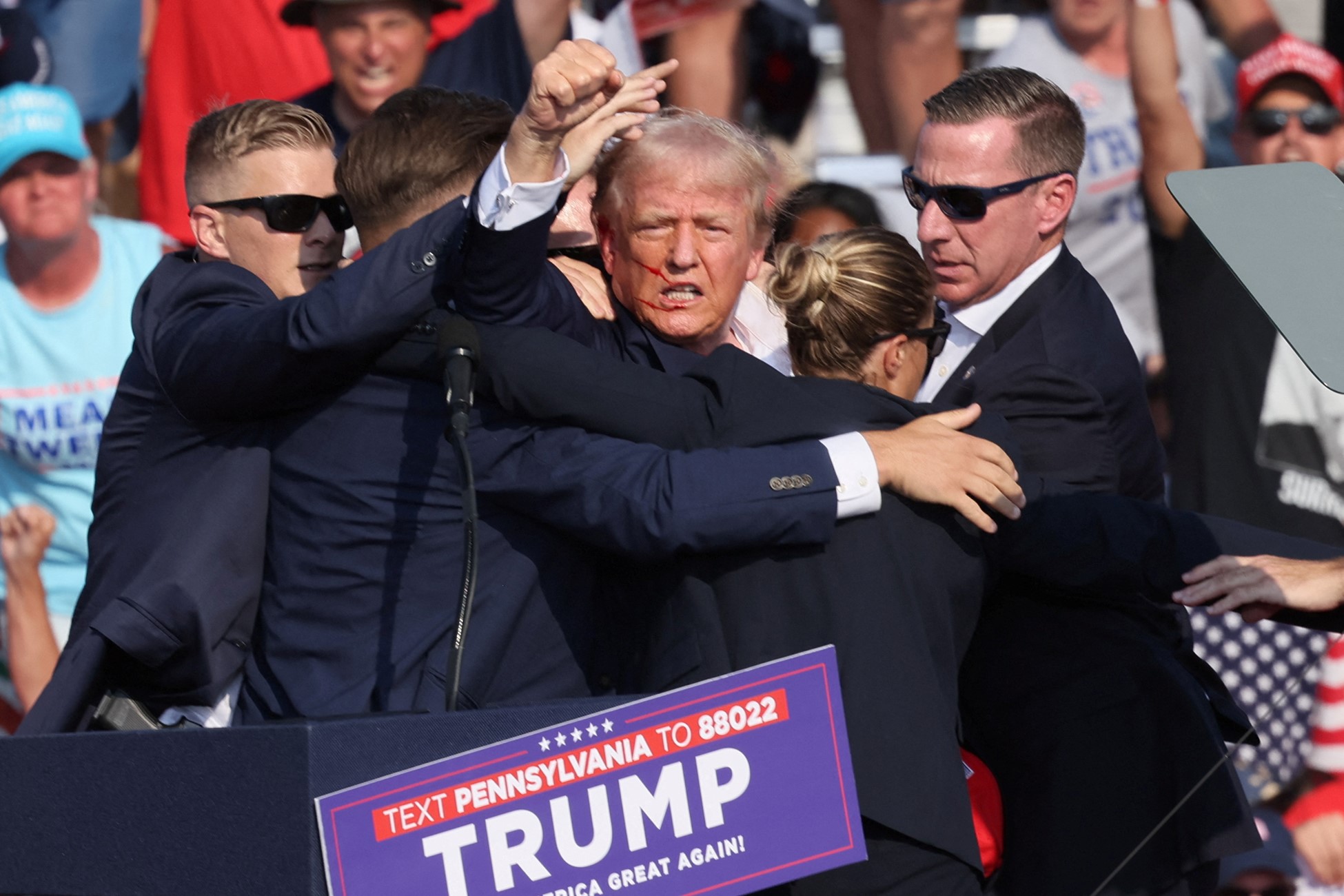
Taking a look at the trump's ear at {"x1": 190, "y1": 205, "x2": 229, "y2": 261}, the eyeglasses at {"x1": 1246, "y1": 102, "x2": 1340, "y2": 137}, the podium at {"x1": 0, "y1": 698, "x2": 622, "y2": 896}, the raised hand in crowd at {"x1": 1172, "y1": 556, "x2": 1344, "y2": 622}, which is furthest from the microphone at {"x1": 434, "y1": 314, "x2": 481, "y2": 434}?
the eyeglasses at {"x1": 1246, "y1": 102, "x2": 1340, "y2": 137}

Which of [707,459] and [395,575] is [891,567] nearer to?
[707,459]

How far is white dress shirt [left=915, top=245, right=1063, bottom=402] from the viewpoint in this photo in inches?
117

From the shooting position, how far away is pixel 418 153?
247 cm

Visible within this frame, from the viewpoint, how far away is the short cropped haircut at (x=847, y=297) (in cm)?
238

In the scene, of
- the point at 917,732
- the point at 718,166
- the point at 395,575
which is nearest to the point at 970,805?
the point at 917,732

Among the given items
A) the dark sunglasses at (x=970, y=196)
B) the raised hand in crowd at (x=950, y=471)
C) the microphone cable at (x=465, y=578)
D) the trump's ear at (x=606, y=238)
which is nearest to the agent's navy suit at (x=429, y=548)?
the raised hand in crowd at (x=950, y=471)

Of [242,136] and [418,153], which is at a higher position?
[242,136]

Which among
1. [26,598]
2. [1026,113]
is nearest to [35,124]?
[26,598]

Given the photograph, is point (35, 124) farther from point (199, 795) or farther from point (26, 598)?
point (199, 795)

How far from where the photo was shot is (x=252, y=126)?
2.90m

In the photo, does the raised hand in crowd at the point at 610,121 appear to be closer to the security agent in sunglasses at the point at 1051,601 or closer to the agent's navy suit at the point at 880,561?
the agent's navy suit at the point at 880,561

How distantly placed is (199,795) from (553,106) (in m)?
1.00

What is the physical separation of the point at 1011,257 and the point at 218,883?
194 cm

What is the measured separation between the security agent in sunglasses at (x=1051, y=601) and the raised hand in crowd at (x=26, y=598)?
10.8 feet
